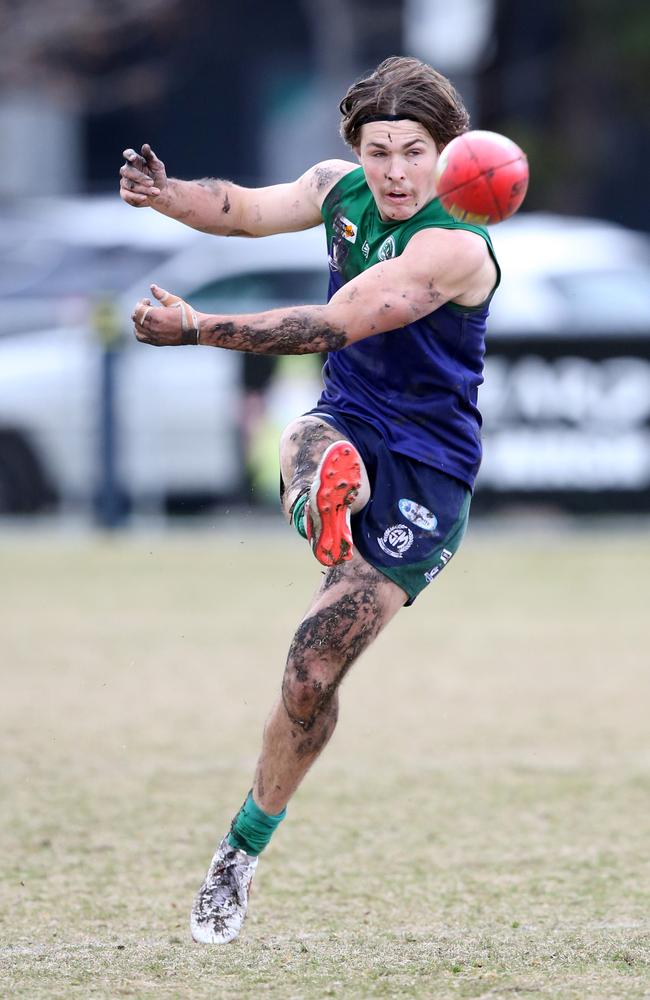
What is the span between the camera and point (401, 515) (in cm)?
500

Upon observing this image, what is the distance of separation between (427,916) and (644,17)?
18.8 meters

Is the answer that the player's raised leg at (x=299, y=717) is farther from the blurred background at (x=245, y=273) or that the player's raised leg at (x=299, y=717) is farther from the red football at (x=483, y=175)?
the blurred background at (x=245, y=273)

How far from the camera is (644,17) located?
2220cm

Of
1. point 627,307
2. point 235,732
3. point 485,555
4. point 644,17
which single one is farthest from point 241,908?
Answer: point 644,17

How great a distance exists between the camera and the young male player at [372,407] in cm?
470

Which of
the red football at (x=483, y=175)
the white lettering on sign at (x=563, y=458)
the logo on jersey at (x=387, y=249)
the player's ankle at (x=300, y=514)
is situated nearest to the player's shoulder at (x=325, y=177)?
the logo on jersey at (x=387, y=249)

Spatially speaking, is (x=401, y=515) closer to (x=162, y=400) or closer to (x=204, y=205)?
(x=204, y=205)

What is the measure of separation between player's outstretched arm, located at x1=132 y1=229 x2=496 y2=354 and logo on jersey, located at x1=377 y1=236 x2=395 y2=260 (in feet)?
0.53

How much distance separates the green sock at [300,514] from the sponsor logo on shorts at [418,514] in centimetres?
28

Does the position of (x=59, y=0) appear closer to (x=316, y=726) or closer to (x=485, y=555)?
(x=485, y=555)

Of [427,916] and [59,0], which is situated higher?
[59,0]

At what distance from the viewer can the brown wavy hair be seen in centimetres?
484

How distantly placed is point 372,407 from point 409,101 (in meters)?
0.84

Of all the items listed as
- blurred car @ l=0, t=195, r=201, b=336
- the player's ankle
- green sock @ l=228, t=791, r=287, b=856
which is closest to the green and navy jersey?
the player's ankle
